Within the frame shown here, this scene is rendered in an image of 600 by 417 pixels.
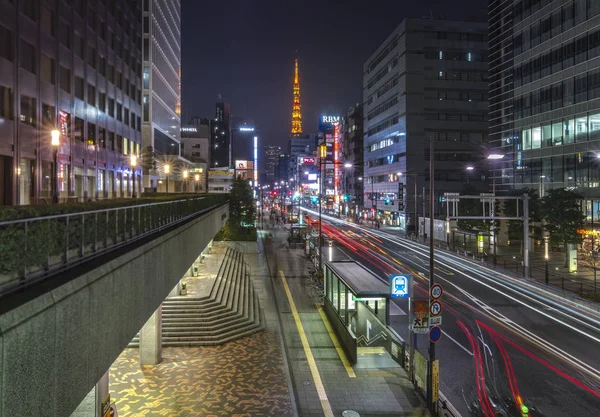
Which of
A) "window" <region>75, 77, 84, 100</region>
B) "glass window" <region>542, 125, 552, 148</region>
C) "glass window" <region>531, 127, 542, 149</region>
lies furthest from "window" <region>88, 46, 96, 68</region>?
"glass window" <region>531, 127, 542, 149</region>

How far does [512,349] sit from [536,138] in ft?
123

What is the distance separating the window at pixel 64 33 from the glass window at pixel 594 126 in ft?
149

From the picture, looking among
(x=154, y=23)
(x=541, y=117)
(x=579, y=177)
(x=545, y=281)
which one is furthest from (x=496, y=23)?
(x=154, y=23)

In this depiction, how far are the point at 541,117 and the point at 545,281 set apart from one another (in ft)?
79.5

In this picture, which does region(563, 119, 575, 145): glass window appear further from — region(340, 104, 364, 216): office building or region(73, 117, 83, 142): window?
region(340, 104, 364, 216): office building

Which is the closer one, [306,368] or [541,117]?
[306,368]

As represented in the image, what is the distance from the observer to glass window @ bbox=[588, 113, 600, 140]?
39.6 meters

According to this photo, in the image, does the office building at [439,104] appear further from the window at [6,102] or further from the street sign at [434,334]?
the street sign at [434,334]

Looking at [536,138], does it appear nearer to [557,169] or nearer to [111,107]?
[557,169]

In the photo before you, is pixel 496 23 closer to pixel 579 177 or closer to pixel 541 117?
pixel 541 117

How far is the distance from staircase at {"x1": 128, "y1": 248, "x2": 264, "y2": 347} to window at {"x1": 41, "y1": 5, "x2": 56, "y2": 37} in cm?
2116

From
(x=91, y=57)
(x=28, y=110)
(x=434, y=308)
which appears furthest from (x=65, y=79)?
(x=434, y=308)

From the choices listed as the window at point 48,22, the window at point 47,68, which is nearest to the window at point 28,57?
the window at point 47,68

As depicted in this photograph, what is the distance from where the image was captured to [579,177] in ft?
139
